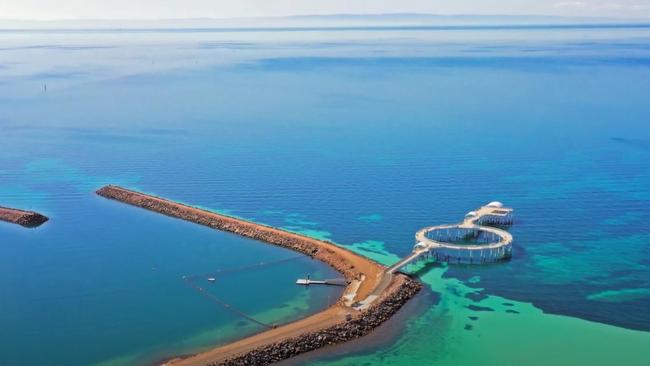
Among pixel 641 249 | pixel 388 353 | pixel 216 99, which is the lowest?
pixel 388 353

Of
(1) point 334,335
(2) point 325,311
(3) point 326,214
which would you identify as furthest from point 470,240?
(1) point 334,335

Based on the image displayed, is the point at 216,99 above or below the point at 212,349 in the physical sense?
above

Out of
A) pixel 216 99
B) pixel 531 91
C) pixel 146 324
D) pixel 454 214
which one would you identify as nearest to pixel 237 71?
pixel 216 99

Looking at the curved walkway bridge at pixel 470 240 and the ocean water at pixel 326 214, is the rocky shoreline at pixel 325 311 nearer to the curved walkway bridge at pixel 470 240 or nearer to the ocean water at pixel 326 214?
the ocean water at pixel 326 214

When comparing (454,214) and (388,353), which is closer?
(388,353)

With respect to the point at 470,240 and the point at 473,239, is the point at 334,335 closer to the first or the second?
the point at 470,240

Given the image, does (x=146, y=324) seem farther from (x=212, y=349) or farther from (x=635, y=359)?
(x=635, y=359)

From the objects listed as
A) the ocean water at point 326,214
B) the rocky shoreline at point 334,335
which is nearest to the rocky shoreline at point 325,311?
the rocky shoreline at point 334,335
